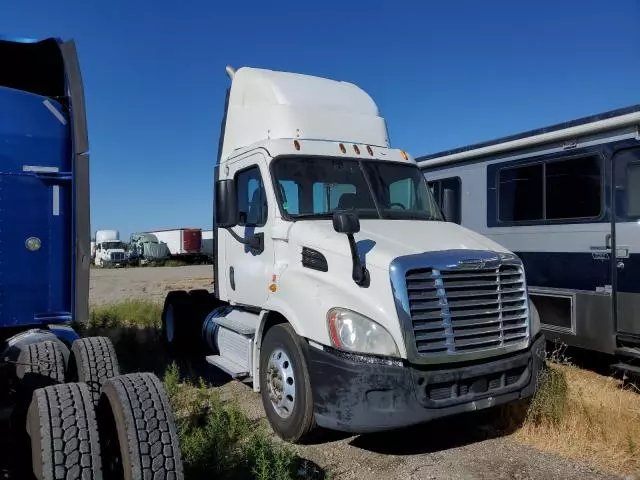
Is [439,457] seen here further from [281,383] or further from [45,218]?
[45,218]

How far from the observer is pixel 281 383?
488 centimetres

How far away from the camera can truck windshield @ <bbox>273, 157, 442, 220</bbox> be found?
5.51 meters

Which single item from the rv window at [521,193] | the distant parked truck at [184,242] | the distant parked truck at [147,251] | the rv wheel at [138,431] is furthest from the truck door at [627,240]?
the distant parked truck at [147,251]

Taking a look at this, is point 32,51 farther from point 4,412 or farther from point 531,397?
point 531,397

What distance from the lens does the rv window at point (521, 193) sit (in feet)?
24.3

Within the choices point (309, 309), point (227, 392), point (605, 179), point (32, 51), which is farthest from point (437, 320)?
point (32, 51)

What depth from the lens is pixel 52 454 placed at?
2.81 meters

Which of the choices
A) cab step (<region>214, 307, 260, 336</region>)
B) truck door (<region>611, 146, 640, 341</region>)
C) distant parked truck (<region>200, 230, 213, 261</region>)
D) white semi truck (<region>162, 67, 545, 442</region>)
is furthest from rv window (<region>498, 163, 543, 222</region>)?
distant parked truck (<region>200, 230, 213, 261</region>)

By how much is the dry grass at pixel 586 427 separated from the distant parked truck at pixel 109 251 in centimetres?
4120

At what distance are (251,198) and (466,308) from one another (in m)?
2.68

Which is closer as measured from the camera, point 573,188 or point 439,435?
point 439,435

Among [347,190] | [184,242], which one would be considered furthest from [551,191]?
[184,242]

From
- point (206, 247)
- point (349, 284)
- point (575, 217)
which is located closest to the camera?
point (349, 284)

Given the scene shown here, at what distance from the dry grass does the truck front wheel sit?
6.32ft
